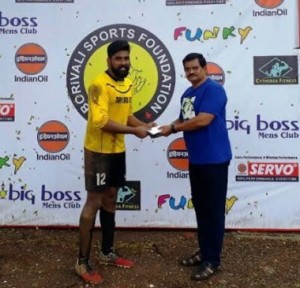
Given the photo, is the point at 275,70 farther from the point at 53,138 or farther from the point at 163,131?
the point at 53,138

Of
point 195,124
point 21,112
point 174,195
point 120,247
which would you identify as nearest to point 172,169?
point 174,195

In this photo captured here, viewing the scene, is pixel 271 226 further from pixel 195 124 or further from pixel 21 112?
pixel 21 112

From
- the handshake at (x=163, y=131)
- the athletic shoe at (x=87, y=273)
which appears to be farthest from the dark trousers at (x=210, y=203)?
the athletic shoe at (x=87, y=273)

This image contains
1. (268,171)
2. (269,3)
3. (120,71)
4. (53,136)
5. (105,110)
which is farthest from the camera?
(53,136)

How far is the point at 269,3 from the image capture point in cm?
423

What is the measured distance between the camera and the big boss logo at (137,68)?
435 centimetres

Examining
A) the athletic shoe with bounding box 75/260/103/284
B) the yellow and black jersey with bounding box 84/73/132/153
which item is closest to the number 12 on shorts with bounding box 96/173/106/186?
the yellow and black jersey with bounding box 84/73/132/153

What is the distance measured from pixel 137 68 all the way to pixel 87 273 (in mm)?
2136

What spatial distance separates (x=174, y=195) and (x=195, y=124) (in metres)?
1.45

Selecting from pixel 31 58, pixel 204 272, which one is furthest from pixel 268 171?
pixel 31 58

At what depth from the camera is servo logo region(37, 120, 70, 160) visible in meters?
4.45

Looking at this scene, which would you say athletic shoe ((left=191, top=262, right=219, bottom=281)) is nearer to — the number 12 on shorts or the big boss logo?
the number 12 on shorts

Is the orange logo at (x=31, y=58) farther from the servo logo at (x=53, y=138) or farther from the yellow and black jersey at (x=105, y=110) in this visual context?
the yellow and black jersey at (x=105, y=110)

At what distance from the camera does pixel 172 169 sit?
14.5 ft
